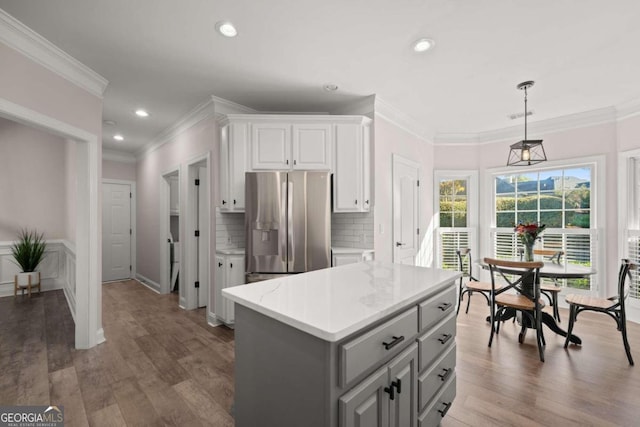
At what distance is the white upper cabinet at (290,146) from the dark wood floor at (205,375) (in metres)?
2.01

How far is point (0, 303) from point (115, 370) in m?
3.52

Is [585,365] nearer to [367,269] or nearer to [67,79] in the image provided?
[367,269]

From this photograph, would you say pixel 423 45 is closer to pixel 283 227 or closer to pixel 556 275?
pixel 283 227

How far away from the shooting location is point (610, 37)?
2252mm

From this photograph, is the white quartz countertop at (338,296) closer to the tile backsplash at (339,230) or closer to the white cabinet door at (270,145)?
the tile backsplash at (339,230)

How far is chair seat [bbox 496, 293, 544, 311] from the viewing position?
8.89 feet

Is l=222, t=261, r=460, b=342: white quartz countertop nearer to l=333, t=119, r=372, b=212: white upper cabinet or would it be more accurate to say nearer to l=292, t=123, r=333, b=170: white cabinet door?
l=333, t=119, r=372, b=212: white upper cabinet

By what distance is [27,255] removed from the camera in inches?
180

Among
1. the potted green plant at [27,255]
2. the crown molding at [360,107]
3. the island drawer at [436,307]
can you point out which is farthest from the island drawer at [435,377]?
the potted green plant at [27,255]

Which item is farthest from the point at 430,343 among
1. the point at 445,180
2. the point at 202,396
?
the point at 445,180

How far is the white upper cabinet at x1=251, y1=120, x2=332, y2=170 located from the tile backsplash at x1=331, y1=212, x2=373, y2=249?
2.45ft

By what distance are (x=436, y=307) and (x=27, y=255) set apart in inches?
242

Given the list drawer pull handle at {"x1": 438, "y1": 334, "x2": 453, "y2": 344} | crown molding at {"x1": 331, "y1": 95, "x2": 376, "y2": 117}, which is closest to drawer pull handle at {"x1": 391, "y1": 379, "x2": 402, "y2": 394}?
drawer pull handle at {"x1": 438, "y1": 334, "x2": 453, "y2": 344}

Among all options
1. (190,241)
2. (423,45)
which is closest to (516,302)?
(423,45)
